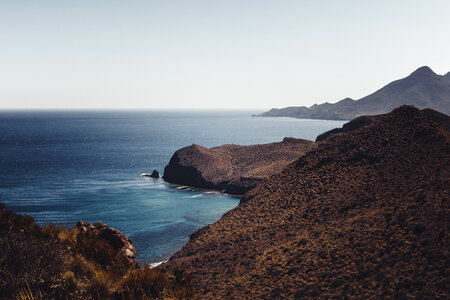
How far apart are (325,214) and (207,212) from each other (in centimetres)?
2734

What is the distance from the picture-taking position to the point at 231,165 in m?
77.4

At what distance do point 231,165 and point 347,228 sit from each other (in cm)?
5735

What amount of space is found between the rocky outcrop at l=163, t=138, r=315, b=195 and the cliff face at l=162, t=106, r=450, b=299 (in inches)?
1121

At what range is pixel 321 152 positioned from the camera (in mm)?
37719

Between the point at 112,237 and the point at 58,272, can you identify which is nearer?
the point at 58,272

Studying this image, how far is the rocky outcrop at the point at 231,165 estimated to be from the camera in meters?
65.3

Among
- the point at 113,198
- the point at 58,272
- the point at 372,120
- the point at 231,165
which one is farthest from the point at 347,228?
the point at 372,120

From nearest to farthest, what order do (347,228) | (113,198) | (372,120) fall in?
(347,228) < (113,198) < (372,120)

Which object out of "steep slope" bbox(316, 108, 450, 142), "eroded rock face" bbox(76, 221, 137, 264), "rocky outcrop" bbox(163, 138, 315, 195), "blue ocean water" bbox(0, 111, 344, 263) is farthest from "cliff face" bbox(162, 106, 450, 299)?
"rocky outcrop" bbox(163, 138, 315, 195)

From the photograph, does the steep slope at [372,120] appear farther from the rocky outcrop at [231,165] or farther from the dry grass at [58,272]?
the dry grass at [58,272]

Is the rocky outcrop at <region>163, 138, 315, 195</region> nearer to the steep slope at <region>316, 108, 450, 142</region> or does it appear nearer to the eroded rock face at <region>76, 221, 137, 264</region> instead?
the steep slope at <region>316, 108, 450, 142</region>

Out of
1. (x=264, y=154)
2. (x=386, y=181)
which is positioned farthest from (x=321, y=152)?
(x=264, y=154)

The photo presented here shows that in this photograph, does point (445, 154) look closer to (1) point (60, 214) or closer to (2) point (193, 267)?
(2) point (193, 267)

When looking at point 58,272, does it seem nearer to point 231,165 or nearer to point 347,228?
point 347,228
